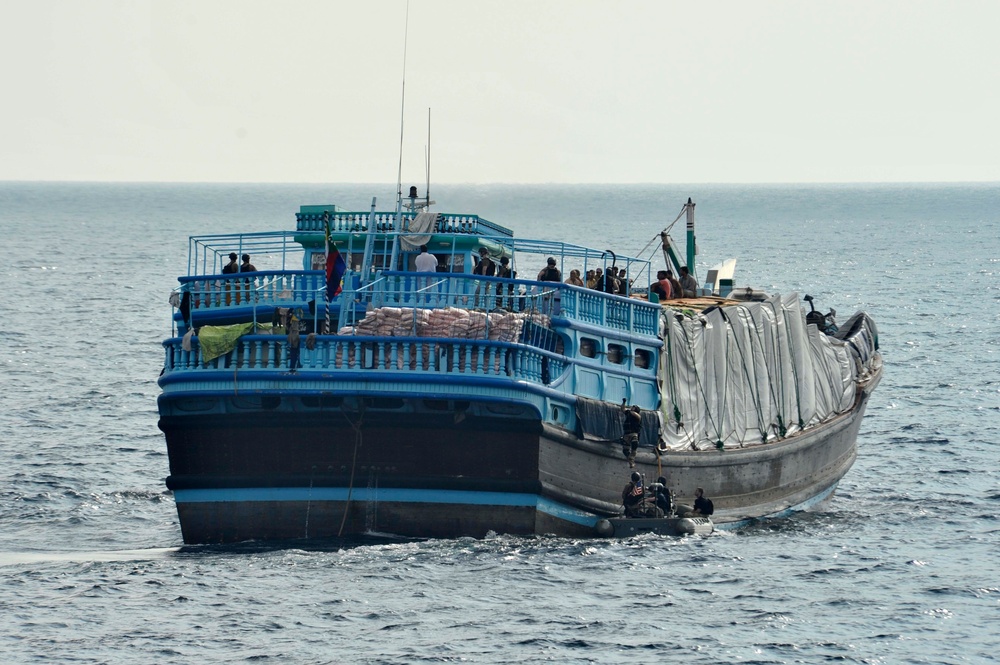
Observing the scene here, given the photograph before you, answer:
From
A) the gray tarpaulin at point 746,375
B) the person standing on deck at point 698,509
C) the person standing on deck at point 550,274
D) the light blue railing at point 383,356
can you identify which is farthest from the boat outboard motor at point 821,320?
the light blue railing at point 383,356

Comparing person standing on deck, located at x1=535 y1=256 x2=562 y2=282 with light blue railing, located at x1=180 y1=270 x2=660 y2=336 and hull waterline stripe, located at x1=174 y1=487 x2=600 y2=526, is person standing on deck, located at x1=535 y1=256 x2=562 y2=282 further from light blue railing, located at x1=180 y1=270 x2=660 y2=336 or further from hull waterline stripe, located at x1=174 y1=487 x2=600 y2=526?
hull waterline stripe, located at x1=174 y1=487 x2=600 y2=526

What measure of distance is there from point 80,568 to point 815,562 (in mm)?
15044

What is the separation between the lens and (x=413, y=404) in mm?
33750

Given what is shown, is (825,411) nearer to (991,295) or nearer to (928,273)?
(991,295)

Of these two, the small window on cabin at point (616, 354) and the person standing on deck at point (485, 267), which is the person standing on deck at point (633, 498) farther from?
the person standing on deck at point (485, 267)

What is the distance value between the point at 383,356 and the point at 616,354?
650cm

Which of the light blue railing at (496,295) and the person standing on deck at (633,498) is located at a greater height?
the light blue railing at (496,295)

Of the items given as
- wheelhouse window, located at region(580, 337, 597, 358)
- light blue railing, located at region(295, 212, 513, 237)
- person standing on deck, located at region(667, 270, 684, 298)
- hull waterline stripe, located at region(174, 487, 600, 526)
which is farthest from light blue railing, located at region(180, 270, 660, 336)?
person standing on deck, located at region(667, 270, 684, 298)

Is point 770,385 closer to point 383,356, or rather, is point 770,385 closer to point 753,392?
point 753,392

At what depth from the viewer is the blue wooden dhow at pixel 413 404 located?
3338cm

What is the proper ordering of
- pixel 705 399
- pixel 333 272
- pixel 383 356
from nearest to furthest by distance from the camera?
pixel 383 356 < pixel 333 272 < pixel 705 399

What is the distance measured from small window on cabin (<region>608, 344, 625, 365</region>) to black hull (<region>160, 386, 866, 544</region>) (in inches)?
128

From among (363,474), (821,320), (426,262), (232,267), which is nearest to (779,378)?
(821,320)

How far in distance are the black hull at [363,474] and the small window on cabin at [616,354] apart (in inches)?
128
